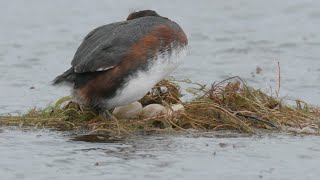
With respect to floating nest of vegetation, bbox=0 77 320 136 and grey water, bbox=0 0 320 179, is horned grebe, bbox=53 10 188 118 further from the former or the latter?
grey water, bbox=0 0 320 179

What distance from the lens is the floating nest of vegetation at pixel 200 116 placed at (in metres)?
10.0

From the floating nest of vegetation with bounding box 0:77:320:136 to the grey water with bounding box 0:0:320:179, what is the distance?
29 centimetres

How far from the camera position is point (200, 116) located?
33.5 feet

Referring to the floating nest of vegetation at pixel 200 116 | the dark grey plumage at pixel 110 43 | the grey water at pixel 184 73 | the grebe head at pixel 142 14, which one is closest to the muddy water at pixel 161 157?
the grey water at pixel 184 73

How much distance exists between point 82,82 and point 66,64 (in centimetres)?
553

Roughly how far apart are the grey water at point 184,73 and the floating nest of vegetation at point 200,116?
0.29 meters

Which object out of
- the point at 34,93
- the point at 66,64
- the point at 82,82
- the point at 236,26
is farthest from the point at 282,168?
the point at 236,26

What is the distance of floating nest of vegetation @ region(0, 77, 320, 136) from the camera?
32.9 feet

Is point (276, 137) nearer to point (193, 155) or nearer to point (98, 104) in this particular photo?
point (193, 155)

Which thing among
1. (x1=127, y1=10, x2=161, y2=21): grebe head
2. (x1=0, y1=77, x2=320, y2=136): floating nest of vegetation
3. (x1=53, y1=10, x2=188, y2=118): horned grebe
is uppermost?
(x1=127, y1=10, x2=161, y2=21): grebe head

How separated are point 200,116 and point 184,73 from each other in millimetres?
4507

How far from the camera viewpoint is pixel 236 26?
18969 mm

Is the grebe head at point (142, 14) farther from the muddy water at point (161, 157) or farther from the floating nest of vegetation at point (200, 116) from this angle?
the muddy water at point (161, 157)

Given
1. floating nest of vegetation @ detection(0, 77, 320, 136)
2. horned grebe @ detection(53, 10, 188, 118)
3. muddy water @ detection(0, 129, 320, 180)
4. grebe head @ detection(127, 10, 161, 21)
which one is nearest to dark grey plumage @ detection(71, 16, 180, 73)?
horned grebe @ detection(53, 10, 188, 118)
